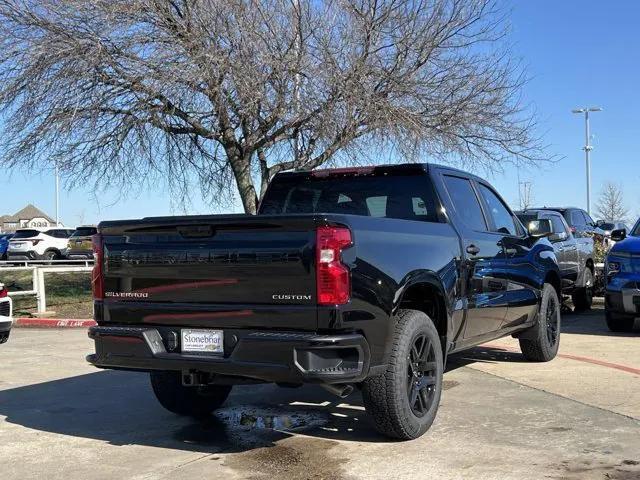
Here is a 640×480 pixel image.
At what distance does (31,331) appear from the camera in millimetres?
12766

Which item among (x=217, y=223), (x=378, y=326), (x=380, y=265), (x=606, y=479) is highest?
(x=217, y=223)

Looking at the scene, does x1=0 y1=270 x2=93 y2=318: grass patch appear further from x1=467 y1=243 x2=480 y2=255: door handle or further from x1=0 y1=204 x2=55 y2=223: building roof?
x1=0 y1=204 x2=55 y2=223: building roof

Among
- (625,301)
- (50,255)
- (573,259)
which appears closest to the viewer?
(625,301)

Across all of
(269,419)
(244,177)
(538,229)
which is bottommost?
(269,419)

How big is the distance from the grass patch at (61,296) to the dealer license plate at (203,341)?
9.78 metres

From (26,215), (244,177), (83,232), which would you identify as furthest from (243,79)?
(26,215)

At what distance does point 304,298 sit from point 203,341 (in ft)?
2.60

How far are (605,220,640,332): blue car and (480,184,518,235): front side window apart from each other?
298 centimetres

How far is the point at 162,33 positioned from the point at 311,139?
11.5 feet

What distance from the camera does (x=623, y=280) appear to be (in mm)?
9812

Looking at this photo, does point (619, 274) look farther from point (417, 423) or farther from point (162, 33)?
point (162, 33)

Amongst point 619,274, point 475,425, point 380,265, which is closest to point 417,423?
point 475,425

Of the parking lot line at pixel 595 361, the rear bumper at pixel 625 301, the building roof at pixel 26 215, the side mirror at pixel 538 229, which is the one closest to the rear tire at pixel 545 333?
the parking lot line at pixel 595 361

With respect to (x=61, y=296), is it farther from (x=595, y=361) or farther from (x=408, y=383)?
(x=408, y=383)
